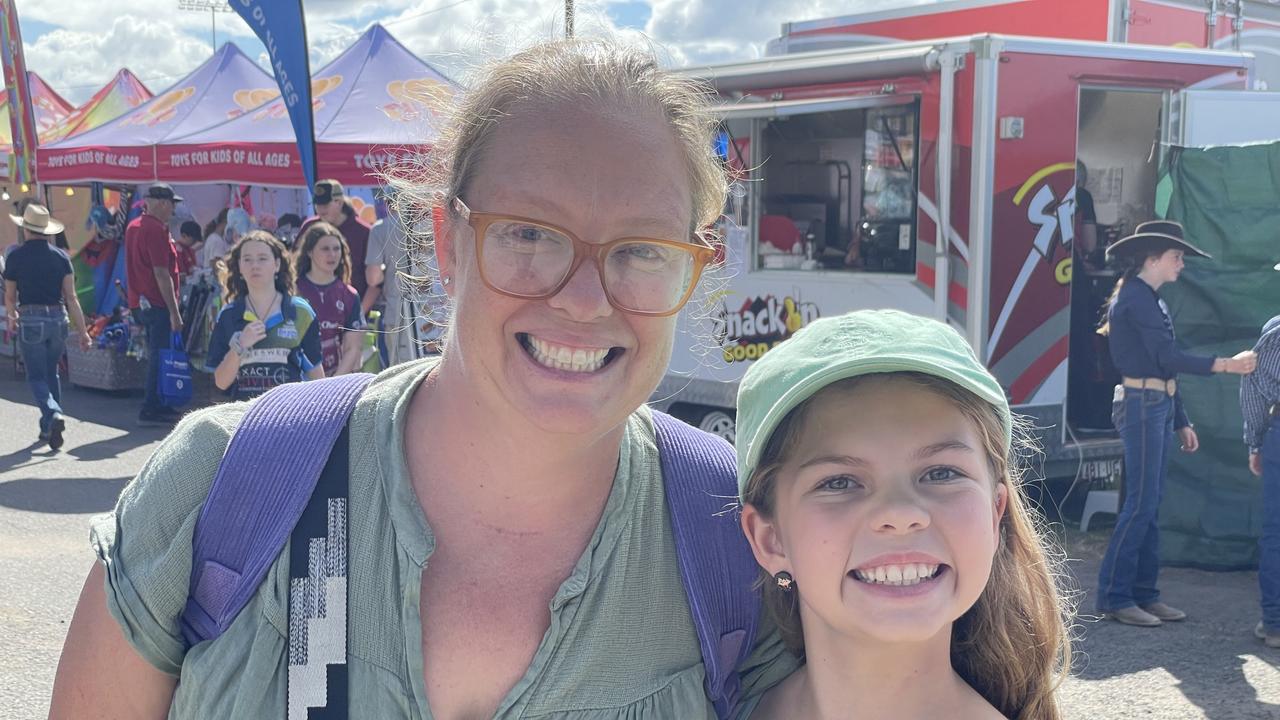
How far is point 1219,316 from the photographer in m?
6.37

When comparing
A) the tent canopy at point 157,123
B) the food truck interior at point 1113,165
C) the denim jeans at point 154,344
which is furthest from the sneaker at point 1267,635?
the tent canopy at point 157,123

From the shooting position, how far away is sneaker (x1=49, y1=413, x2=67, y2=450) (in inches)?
358

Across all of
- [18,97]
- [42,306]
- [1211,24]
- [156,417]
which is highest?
[1211,24]

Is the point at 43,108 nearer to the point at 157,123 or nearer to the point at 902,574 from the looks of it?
the point at 157,123

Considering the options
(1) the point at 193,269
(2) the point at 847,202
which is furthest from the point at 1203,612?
(1) the point at 193,269

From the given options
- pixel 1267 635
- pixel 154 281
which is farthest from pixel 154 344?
pixel 1267 635

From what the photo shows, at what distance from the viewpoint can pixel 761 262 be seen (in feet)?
24.7

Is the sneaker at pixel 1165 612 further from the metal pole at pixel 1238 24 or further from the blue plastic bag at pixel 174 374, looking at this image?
the blue plastic bag at pixel 174 374

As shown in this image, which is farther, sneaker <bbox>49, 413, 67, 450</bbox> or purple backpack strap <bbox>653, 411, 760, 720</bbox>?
sneaker <bbox>49, 413, 67, 450</bbox>

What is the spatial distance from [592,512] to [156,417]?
31.0 ft

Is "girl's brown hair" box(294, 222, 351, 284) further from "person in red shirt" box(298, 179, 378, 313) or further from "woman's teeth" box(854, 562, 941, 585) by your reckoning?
"woman's teeth" box(854, 562, 941, 585)

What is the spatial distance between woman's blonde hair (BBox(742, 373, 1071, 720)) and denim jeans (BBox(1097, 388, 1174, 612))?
3991 mm

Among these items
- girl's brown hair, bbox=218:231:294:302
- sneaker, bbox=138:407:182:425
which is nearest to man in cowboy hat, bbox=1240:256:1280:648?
girl's brown hair, bbox=218:231:294:302

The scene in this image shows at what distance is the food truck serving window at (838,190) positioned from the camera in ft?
22.7
